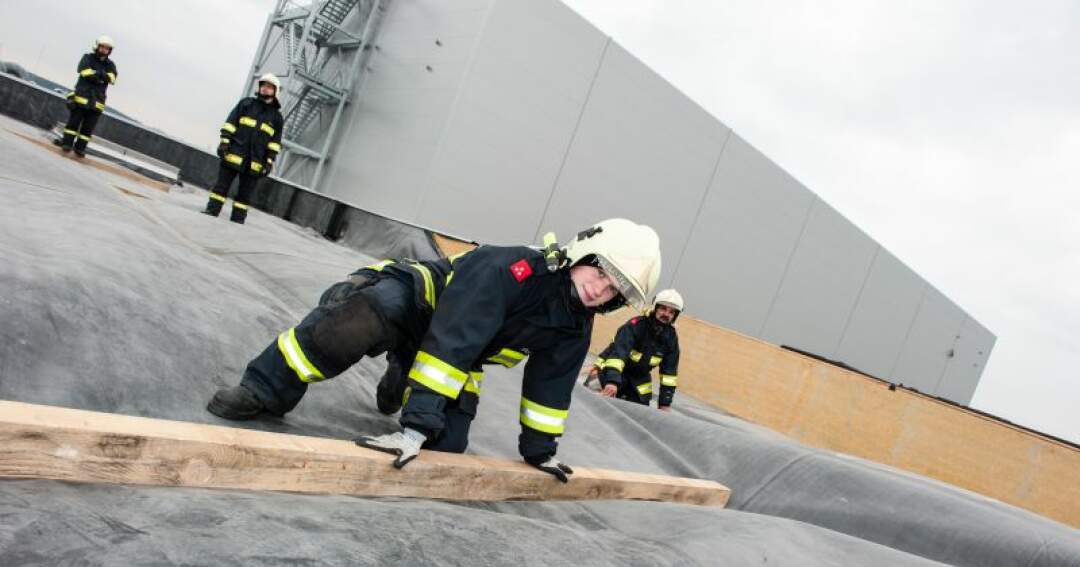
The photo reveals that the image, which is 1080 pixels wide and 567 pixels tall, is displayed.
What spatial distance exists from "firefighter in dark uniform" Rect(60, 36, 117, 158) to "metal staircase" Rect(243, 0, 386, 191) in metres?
6.43

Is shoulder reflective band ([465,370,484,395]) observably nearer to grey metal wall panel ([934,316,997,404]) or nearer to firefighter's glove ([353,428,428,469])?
firefighter's glove ([353,428,428,469])

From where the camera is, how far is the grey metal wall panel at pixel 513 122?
43.0 ft

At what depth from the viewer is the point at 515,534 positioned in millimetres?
1814

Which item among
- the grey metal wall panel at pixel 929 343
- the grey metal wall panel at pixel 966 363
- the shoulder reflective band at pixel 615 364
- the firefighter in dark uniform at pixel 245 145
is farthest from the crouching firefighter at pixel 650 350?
the grey metal wall panel at pixel 966 363

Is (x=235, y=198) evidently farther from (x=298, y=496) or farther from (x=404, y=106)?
(x=404, y=106)

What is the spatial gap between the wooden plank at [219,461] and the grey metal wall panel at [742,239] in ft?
52.7

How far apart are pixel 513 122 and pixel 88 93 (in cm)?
741

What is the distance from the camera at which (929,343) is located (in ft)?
94.4

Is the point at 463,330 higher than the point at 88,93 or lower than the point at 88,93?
lower

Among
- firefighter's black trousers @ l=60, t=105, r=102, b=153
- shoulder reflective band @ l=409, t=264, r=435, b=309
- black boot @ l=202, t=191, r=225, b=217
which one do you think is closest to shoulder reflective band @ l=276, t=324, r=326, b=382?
shoulder reflective band @ l=409, t=264, r=435, b=309

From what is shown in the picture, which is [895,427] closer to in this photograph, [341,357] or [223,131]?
[341,357]

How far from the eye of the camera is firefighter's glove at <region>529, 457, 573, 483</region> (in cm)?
256

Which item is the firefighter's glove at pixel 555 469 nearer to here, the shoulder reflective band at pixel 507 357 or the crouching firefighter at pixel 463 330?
the crouching firefighter at pixel 463 330

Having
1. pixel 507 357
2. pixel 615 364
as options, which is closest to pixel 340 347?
pixel 507 357
